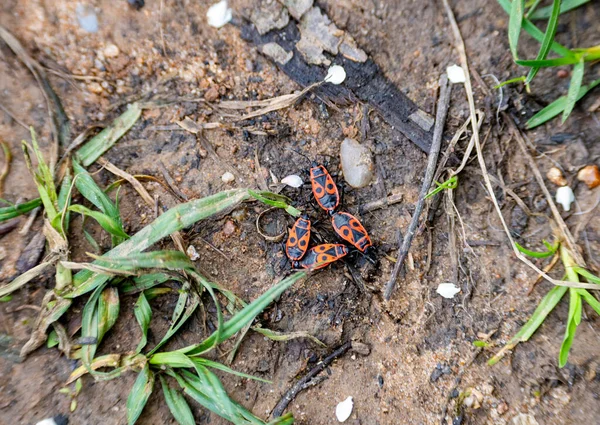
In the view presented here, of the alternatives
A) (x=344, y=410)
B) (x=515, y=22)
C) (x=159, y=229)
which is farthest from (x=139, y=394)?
(x=515, y=22)

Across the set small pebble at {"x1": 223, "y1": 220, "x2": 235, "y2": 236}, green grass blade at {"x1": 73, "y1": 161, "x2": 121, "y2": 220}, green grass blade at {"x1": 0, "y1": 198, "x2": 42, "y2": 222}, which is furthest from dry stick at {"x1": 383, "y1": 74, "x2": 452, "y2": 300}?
green grass blade at {"x1": 0, "y1": 198, "x2": 42, "y2": 222}

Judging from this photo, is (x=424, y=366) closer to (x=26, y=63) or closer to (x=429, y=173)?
(x=429, y=173)

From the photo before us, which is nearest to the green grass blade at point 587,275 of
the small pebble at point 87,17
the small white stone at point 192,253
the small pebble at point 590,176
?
the small pebble at point 590,176

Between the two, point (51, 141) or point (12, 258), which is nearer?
point (12, 258)

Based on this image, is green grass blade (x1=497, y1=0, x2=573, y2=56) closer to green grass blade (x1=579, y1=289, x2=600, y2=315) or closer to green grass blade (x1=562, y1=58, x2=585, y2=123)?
green grass blade (x1=562, y1=58, x2=585, y2=123)

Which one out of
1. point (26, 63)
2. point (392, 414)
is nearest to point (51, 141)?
point (26, 63)

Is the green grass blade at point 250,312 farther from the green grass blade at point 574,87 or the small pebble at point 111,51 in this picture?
the small pebble at point 111,51
